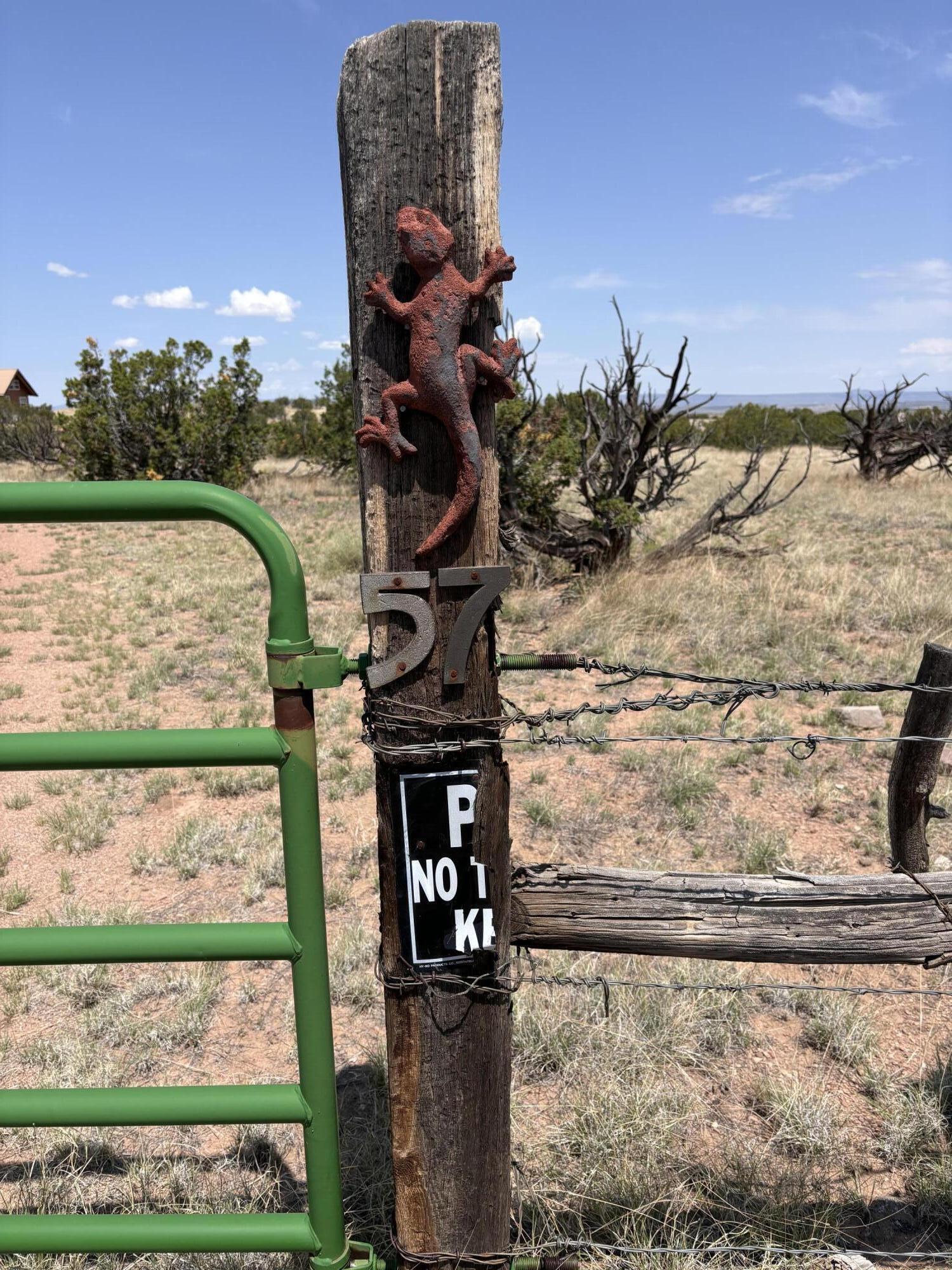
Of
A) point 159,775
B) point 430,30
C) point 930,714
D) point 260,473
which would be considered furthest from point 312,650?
point 260,473

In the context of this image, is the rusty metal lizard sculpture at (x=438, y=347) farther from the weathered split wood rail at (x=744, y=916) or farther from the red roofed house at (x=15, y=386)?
the red roofed house at (x=15, y=386)

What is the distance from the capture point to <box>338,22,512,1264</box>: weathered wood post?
1307 millimetres

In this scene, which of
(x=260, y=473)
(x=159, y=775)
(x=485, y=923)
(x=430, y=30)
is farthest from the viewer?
(x=260, y=473)

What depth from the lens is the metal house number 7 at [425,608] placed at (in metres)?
1.43

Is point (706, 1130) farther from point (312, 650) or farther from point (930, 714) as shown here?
point (312, 650)

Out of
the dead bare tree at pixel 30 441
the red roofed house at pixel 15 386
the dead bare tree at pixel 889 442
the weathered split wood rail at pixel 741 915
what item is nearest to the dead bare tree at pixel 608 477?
the weathered split wood rail at pixel 741 915

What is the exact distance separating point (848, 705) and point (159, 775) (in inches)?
178

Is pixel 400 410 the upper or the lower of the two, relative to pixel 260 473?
lower

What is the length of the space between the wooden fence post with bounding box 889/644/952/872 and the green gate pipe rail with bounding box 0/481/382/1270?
5.89ft

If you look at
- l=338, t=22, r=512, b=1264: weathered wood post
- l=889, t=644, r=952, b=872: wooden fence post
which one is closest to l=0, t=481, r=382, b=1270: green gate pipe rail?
l=338, t=22, r=512, b=1264: weathered wood post

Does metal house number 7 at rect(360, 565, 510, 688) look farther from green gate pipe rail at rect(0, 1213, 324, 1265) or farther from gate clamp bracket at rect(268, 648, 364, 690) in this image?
green gate pipe rail at rect(0, 1213, 324, 1265)

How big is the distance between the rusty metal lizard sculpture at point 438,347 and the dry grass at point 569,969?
1889 mm

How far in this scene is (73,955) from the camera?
1.41 meters

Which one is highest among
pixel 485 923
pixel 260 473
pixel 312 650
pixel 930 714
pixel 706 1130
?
pixel 260 473
